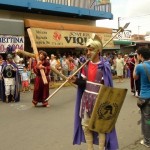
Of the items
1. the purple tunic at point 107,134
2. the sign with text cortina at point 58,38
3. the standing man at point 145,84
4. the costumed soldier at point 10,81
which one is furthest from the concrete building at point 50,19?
the purple tunic at point 107,134

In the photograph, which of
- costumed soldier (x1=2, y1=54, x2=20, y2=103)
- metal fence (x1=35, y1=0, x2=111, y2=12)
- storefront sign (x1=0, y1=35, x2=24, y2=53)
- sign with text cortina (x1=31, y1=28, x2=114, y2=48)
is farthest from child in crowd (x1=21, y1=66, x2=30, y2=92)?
metal fence (x1=35, y1=0, x2=111, y2=12)

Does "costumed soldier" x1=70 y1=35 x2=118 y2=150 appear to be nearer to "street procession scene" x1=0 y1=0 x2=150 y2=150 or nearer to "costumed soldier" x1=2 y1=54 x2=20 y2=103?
"street procession scene" x1=0 y1=0 x2=150 y2=150

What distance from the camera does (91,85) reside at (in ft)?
18.4

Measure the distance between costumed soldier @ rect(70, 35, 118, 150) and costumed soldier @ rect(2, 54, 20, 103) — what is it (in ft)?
26.2

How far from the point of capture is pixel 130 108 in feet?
37.8

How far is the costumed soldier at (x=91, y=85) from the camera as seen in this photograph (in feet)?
18.4

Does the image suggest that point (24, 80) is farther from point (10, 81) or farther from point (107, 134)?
point (107, 134)

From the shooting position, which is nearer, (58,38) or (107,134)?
(107,134)

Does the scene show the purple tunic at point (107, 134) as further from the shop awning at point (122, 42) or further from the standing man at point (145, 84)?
the shop awning at point (122, 42)

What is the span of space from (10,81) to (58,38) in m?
11.3

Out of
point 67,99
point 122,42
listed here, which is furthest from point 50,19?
point 67,99

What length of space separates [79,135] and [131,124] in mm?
3265

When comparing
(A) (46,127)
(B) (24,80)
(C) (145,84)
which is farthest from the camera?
(B) (24,80)

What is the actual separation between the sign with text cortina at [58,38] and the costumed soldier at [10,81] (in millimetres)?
8767
